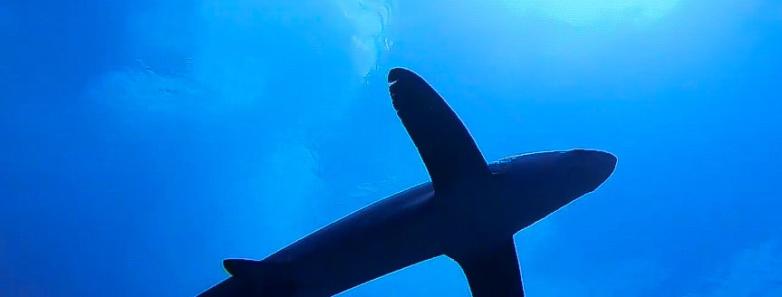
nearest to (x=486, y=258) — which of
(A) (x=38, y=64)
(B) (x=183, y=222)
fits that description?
(A) (x=38, y=64)

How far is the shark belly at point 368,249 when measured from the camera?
15.4ft

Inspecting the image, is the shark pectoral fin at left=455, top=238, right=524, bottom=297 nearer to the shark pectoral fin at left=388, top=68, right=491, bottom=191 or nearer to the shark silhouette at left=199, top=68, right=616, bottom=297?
the shark silhouette at left=199, top=68, right=616, bottom=297

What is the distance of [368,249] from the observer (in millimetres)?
4711

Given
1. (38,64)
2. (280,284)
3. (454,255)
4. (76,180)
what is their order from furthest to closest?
1. (76,180)
2. (38,64)
3. (454,255)
4. (280,284)

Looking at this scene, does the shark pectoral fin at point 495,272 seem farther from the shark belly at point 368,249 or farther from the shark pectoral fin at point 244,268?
the shark pectoral fin at point 244,268

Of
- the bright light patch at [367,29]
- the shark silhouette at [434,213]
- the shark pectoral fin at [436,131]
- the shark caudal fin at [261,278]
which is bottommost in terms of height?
the shark caudal fin at [261,278]

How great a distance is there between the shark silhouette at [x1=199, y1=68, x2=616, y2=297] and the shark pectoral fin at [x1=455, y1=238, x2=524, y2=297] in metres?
0.01

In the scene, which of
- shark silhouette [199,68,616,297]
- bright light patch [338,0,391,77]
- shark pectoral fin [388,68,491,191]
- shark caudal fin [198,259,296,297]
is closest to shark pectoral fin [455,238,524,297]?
shark silhouette [199,68,616,297]

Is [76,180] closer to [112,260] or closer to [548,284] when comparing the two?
[112,260]

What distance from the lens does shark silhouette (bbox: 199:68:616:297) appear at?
448cm

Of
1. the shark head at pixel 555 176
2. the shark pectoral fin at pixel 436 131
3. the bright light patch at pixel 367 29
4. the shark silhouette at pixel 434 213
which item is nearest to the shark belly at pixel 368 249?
the shark silhouette at pixel 434 213

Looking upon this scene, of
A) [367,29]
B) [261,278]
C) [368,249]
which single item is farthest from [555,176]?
[367,29]

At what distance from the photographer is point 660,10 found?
1181 cm

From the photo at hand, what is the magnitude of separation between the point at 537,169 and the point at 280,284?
8.03 feet
